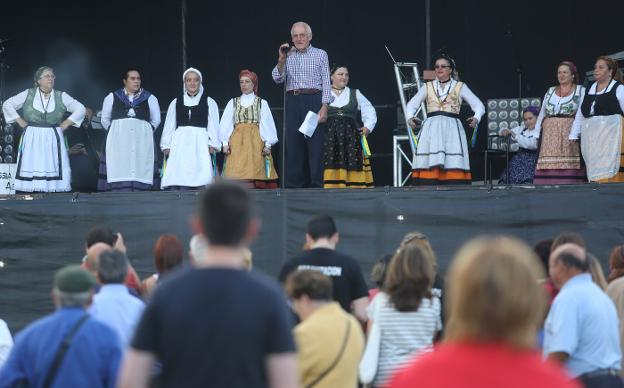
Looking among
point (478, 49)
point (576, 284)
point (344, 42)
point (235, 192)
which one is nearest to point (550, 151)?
point (478, 49)

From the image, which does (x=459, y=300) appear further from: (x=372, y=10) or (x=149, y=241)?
(x=372, y=10)

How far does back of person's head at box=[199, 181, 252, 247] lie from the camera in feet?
9.11

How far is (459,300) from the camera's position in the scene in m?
2.24

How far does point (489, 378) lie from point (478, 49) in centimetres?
956

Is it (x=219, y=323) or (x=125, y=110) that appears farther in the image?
(x=125, y=110)

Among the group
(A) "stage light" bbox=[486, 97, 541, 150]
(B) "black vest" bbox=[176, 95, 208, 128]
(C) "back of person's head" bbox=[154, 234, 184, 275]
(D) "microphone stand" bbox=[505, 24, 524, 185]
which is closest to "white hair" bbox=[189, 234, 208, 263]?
(C) "back of person's head" bbox=[154, 234, 184, 275]

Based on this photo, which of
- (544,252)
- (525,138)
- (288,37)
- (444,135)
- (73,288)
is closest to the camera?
(73,288)

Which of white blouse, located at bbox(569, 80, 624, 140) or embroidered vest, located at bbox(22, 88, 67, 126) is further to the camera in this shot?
embroidered vest, located at bbox(22, 88, 67, 126)

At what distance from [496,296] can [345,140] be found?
7.44 metres

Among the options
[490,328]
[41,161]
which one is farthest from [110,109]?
[490,328]

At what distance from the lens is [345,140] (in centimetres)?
962

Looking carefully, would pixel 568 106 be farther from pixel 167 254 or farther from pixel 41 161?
pixel 167 254

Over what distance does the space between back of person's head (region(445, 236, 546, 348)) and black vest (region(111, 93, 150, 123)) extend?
7952 mm

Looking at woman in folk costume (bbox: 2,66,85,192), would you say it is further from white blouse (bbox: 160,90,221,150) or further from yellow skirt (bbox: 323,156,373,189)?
yellow skirt (bbox: 323,156,373,189)
